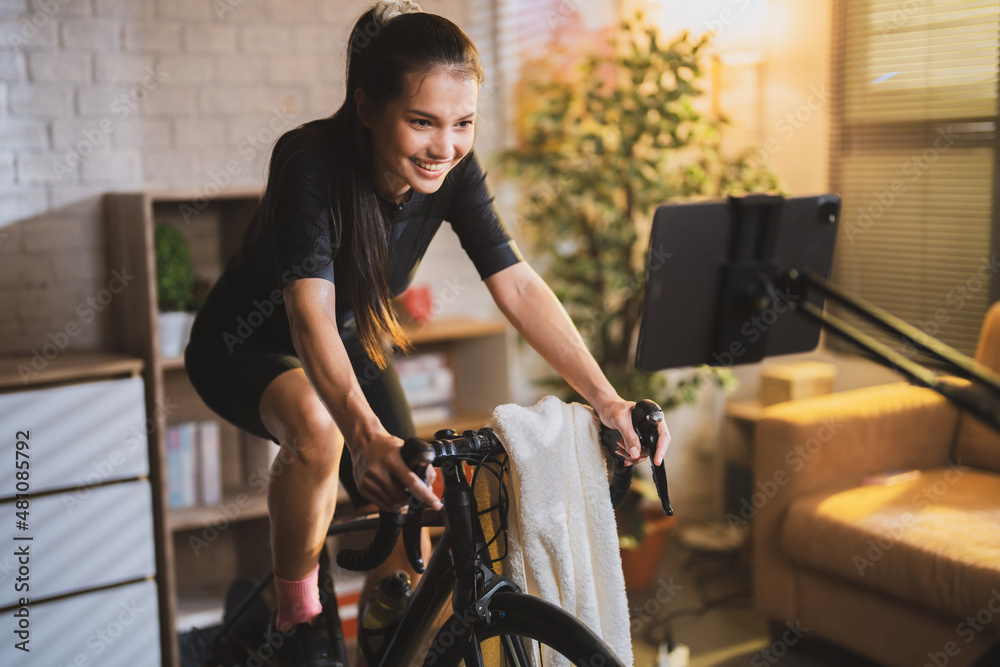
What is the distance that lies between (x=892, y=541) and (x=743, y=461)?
Answer: 45.0 inches

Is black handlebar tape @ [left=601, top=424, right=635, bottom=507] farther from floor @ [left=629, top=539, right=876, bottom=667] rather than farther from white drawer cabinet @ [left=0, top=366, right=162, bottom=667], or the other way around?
white drawer cabinet @ [left=0, top=366, right=162, bottom=667]

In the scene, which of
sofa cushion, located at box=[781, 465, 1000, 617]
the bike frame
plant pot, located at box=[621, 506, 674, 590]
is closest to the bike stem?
the bike frame

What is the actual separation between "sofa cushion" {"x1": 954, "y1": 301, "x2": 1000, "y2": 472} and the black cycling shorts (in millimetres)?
1910

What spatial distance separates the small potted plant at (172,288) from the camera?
2574 millimetres

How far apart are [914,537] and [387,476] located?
1728mm

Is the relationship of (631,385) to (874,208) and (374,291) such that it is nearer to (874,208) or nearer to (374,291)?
(874,208)

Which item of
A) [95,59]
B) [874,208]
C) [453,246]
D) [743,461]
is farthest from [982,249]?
[95,59]

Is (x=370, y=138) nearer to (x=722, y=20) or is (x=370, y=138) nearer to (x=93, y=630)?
(x=93, y=630)

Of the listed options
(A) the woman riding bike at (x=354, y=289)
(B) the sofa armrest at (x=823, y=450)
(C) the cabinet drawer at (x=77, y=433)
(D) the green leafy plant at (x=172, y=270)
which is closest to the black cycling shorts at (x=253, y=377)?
(A) the woman riding bike at (x=354, y=289)

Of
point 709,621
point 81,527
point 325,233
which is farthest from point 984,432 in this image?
point 81,527

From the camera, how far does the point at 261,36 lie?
9.54ft

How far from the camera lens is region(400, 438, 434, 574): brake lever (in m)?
1.04

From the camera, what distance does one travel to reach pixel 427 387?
3.01 m

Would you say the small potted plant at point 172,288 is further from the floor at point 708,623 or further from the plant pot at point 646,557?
the plant pot at point 646,557
